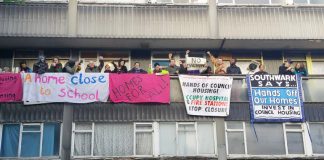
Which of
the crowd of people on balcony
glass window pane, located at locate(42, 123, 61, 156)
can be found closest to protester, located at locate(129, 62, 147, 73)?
the crowd of people on balcony

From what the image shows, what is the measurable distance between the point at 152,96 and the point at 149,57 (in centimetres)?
270

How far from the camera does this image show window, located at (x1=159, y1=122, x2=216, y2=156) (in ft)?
58.1

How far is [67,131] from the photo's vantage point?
17562mm

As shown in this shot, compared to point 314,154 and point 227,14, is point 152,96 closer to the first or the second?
point 227,14

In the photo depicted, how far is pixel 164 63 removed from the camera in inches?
803

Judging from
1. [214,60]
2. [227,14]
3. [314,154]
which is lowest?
[314,154]

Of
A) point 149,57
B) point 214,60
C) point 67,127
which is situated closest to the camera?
point 67,127

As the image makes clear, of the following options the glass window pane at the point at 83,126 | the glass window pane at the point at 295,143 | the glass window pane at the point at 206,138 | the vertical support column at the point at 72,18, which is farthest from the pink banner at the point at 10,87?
the glass window pane at the point at 295,143

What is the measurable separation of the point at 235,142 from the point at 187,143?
1.66 m

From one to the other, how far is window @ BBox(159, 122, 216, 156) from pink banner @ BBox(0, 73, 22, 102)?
4.95 meters

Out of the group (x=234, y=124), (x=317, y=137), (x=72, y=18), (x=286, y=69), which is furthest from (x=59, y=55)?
(x=317, y=137)

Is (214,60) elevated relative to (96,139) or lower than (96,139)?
elevated

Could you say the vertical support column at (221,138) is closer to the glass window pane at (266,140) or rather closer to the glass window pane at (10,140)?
the glass window pane at (266,140)

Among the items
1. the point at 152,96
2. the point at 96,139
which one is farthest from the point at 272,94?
the point at 96,139
